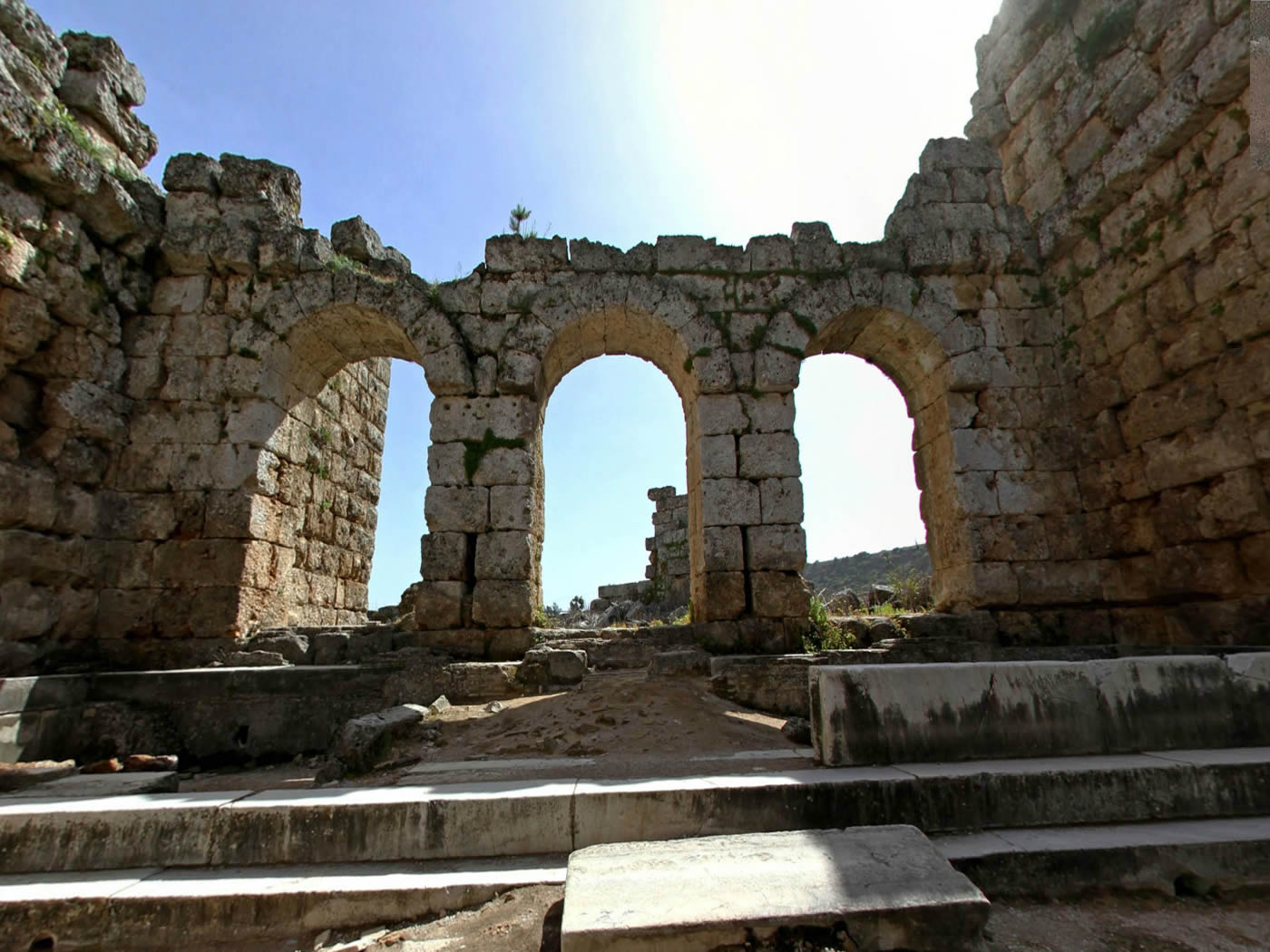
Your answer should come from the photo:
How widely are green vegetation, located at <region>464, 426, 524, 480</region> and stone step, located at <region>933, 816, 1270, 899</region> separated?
4901 mm

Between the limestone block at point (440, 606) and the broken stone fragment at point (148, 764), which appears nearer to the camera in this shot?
the broken stone fragment at point (148, 764)

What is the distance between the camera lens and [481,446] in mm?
6344

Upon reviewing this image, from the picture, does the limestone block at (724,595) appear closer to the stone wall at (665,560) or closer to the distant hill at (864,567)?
the stone wall at (665,560)

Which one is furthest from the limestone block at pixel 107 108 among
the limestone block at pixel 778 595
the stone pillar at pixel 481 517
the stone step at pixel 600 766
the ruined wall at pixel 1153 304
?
the ruined wall at pixel 1153 304

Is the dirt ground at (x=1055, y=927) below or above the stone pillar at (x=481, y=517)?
below

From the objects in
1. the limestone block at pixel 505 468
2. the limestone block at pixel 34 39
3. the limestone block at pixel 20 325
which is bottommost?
the limestone block at pixel 505 468

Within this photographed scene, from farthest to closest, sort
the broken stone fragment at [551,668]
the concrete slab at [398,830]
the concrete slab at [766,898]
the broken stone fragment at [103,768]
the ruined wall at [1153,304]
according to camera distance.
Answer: the broken stone fragment at [551,668] → the ruined wall at [1153,304] → the broken stone fragment at [103,768] → the concrete slab at [398,830] → the concrete slab at [766,898]

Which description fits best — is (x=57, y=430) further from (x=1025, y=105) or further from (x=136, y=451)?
(x=1025, y=105)

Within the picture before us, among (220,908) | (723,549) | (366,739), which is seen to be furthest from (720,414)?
(220,908)

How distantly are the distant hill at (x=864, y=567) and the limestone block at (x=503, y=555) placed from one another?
14.5 m

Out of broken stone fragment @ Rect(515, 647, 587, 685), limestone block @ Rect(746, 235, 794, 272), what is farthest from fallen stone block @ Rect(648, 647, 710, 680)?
limestone block @ Rect(746, 235, 794, 272)

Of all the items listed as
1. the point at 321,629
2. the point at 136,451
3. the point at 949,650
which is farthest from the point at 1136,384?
the point at 136,451

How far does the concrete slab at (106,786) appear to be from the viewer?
3.34 meters

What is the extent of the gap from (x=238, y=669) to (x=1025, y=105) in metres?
10.1
